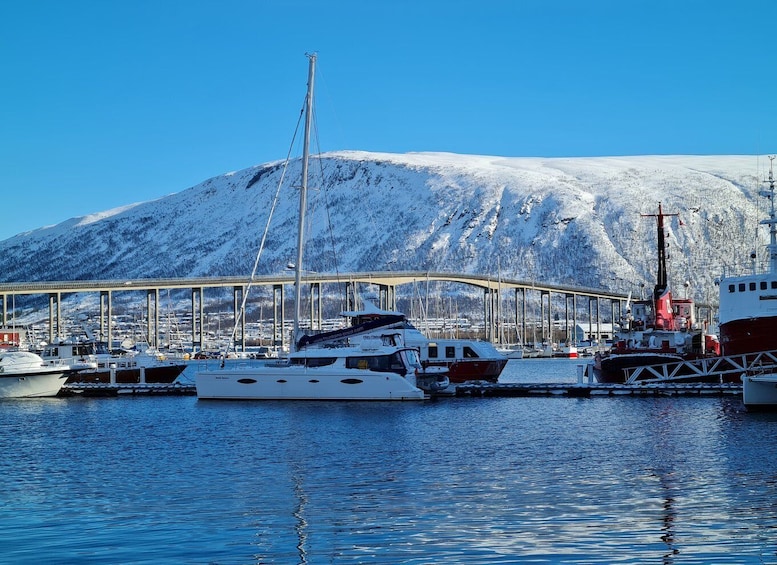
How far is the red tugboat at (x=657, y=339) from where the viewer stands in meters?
70.6

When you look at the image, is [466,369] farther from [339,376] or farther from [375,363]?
[339,376]

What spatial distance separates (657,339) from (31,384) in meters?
40.4

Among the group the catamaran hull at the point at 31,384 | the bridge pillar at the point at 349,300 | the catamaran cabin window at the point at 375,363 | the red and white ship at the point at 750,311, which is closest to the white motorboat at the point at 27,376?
the catamaran hull at the point at 31,384

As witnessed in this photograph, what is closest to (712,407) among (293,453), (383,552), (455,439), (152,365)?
(455,439)

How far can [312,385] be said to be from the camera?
55594mm

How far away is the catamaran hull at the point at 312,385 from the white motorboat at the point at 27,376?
1277 centimetres

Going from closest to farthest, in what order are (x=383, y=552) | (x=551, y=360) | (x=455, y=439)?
(x=383, y=552)
(x=455, y=439)
(x=551, y=360)

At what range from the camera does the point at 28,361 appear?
6494cm

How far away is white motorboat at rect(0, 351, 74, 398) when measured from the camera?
63719mm

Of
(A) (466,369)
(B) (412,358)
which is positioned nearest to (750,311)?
(A) (466,369)

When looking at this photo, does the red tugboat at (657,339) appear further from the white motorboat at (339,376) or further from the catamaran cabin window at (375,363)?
the catamaran cabin window at (375,363)

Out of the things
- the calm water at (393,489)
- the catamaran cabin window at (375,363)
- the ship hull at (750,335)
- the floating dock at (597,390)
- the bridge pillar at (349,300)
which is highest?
the bridge pillar at (349,300)

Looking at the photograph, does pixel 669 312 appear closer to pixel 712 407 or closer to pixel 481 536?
pixel 712 407

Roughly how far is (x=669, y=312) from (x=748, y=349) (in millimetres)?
15598
